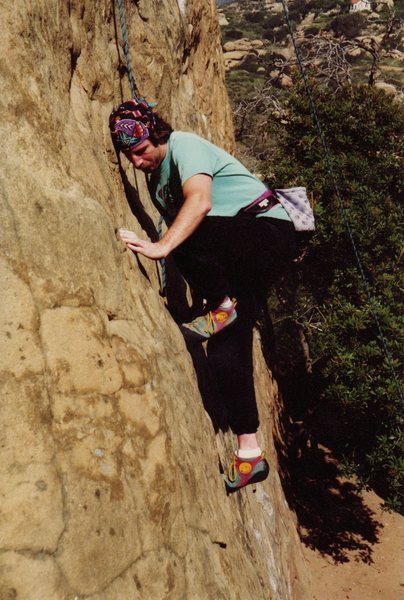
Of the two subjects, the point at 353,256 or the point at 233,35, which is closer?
the point at 353,256

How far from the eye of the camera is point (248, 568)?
4.34 metres

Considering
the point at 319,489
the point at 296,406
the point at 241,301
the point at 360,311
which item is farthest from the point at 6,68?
the point at 296,406

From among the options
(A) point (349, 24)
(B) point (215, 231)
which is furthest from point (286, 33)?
(B) point (215, 231)

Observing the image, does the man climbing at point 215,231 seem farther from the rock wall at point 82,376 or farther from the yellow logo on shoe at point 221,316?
the rock wall at point 82,376

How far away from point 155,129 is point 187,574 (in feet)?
8.82

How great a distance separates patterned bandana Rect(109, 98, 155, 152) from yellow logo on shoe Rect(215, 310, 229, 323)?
1283 millimetres

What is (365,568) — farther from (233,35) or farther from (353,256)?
(233,35)

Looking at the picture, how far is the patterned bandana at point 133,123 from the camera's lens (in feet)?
12.0

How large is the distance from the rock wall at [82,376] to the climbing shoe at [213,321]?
0.60 ft

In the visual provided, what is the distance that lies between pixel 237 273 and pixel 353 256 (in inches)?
270

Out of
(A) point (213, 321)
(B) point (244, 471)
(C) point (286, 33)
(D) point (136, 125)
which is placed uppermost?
(D) point (136, 125)

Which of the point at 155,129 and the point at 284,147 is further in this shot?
the point at 284,147

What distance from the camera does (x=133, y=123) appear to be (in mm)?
3646

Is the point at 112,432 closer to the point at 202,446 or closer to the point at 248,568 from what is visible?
the point at 202,446
